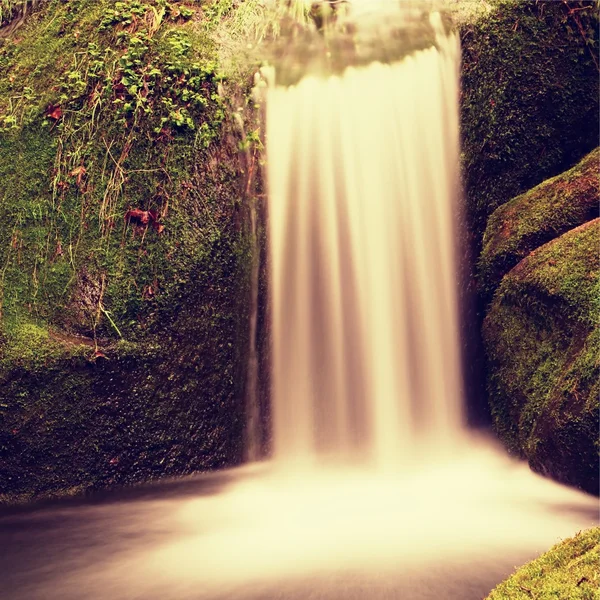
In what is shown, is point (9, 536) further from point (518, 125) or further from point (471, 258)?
point (518, 125)

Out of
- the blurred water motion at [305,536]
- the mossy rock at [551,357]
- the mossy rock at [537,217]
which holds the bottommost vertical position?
the blurred water motion at [305,536]

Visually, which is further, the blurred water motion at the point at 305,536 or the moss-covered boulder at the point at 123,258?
the moss-covered boulder at the point at 123,258

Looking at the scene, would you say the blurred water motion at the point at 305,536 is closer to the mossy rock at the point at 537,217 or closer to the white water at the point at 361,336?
the white water at the point at 361,336

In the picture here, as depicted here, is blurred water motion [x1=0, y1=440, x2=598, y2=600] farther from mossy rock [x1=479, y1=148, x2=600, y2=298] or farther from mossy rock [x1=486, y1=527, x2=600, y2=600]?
mossy rock [x1=479, y1=148, x2=600, y2=298]

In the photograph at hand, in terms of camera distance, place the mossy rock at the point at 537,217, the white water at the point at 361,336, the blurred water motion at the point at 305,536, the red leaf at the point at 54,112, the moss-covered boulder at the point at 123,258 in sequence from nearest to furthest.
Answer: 1. the blurred water motion at the point at 305,536
2. the white water at the point at 361,336
3. the moss-covered boulder at the point at 123,258
4. the mossy rock at the point at 537,217
5. the red leaf at the point at 54,112

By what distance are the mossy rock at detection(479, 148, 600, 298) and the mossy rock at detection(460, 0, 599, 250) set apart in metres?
0.22

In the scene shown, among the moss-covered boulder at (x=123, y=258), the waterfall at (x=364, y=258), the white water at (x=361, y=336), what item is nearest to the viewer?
the white water at (x=361, y=336)

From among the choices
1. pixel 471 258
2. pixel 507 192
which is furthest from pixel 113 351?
pixel 507 192

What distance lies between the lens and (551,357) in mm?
4859

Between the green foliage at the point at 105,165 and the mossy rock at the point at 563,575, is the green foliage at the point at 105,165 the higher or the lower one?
the higher one

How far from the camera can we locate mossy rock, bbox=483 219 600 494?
167 inches

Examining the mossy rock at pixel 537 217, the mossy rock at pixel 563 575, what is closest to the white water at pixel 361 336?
the mossy rock at pixel 537 217

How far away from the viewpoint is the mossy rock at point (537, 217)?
17.0 ft

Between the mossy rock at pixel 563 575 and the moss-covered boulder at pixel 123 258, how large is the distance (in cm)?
288
